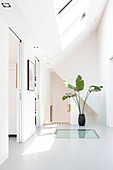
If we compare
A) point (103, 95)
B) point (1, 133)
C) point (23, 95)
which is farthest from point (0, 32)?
point (103, 95)

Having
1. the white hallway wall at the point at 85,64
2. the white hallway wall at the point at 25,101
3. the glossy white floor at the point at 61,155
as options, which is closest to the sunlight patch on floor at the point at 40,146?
the glossy white floor at the point at 61,155

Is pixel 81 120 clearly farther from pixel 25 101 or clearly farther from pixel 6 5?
pixel 6 5

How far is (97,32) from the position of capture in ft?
27.4

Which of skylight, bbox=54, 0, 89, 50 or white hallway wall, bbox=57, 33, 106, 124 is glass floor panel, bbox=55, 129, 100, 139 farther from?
white hallway wall, bbox=57, 33, 106, 124

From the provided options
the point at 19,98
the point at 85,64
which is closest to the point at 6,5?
the point at 19,98

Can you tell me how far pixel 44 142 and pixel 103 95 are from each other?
3515 millimetres

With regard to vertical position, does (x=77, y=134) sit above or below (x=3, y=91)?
below

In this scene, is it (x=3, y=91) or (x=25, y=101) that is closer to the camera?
(x=3, y=91)

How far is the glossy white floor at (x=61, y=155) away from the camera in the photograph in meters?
2.63

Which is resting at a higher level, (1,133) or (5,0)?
(5,0)

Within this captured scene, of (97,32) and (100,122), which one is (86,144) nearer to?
(100,122)

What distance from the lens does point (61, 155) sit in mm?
3152

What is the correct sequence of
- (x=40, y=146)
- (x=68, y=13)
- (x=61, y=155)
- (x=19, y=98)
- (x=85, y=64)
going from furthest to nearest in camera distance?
(x=85, y=64) < (x=68, y=13) < (x=19, y=98) < (x=40, y=146) < (x=61, y=155)

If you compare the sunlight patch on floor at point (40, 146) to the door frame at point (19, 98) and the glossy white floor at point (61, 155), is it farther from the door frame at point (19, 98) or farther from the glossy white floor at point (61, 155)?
the door frame at point (19, 98)
